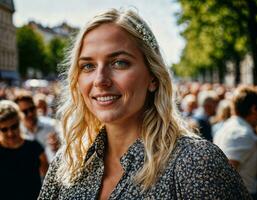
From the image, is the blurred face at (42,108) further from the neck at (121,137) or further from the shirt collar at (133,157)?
the shirt collar at (133,157)

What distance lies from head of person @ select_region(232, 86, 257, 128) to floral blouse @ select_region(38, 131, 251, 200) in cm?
343

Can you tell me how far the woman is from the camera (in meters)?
1.88

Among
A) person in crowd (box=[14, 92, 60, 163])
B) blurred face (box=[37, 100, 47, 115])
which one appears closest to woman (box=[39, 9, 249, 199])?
person in crowd (box=[14, 92, 60, 163])

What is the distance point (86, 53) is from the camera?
214cm

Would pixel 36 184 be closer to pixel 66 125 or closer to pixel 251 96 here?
pixel 251 96

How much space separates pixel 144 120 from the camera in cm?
216

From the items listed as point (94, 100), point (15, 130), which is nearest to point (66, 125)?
point (94, 100)

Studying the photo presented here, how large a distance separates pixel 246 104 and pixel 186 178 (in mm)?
3761

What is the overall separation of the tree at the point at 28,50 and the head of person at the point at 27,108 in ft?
268

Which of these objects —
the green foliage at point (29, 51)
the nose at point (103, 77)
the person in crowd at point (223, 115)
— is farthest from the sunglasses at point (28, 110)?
the green foliage at point (29, 51)

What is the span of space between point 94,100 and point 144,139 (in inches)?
10.3

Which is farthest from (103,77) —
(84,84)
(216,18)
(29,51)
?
(29,51)

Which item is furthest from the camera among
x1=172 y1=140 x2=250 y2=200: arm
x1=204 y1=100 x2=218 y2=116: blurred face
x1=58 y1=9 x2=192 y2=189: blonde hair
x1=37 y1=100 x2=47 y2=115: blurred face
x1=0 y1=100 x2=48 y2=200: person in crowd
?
x1=37 y1=100 x2=47 y2=115: blurred face

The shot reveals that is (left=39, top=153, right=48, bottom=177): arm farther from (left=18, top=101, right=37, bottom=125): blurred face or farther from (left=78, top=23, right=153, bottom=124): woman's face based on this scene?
(left=78, top=23, right=153, bottom=124): woman's face
